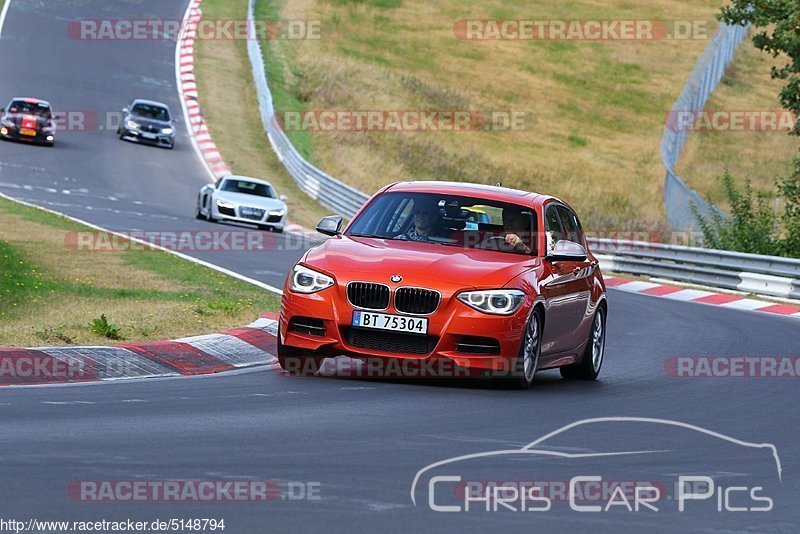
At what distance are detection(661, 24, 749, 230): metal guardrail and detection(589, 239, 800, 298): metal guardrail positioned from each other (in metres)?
2.49

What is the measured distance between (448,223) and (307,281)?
1507mm

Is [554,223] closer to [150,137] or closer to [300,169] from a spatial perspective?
[300,169]

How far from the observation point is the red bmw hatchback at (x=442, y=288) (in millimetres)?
11227

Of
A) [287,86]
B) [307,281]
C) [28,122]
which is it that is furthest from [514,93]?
[307,281]

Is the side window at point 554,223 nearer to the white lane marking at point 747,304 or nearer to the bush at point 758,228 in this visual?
Answer: the white lane marking at point 747,304

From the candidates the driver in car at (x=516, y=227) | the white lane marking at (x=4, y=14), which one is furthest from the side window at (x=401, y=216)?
the white lane marking at (x=4, y=14)

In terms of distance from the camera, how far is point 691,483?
7785mm

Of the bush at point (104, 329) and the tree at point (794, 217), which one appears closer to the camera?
the bush at point (104, 329)

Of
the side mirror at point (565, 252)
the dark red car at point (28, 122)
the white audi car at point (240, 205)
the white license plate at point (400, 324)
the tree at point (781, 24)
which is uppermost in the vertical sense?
the tree at point (781, 24)

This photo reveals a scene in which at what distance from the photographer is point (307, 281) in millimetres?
11555

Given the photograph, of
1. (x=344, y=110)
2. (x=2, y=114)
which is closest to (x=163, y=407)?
(x=2, y=114)

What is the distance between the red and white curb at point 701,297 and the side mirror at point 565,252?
41.8 ft

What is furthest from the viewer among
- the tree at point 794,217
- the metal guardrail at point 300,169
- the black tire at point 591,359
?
the metal guardrail at point 300,169

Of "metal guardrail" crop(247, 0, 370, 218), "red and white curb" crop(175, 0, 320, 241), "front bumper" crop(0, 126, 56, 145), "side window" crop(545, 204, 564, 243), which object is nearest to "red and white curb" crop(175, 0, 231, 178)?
"red and white curb" crop(175, 0, 320, 241)
